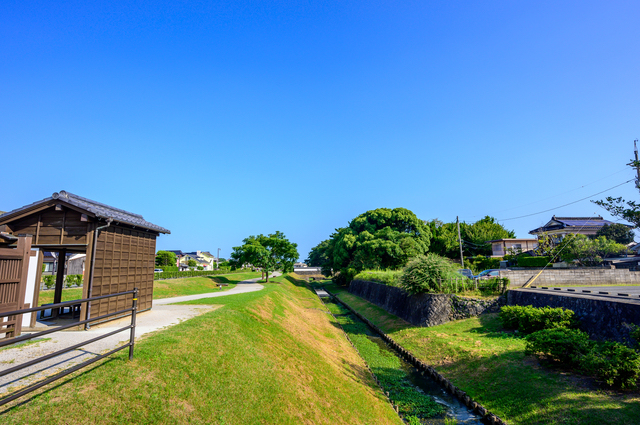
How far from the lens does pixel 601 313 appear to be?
515 inches

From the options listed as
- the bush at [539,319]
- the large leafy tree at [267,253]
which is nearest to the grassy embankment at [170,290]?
the large leafy tree at [267,253]

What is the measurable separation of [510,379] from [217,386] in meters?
10.1

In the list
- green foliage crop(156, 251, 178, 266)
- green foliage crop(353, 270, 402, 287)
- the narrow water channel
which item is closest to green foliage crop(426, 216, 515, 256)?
green foliage crop(353, 270, 402, 287)

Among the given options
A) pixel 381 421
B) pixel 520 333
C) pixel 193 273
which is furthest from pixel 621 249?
pixel 193 273

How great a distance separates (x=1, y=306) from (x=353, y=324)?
842 inches

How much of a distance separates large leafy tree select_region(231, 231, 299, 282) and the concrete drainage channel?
944 inches

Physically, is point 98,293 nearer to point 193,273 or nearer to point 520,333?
point 520,333

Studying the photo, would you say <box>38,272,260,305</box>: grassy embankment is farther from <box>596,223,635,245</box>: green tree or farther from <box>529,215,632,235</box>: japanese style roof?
<box>596,223,635,245</box>: green tree

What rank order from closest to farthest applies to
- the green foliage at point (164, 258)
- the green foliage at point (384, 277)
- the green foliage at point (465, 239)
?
the green foliage at point (384, 277)
the green foliage at point (465, 239)
the green foliage at point (164, 258)

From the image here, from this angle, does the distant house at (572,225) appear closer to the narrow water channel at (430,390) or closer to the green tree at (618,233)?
the green tree at (618,233)

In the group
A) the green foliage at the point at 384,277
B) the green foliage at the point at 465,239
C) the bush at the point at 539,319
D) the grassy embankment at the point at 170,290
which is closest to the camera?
the bush at the point at 539,319

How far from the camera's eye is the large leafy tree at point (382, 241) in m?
39.5

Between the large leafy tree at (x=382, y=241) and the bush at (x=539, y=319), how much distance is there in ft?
72.2

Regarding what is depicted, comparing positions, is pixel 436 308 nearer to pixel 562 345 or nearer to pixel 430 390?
pixel 430 390
